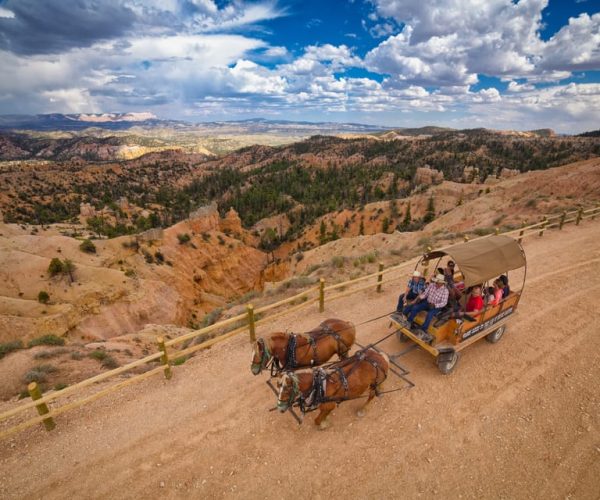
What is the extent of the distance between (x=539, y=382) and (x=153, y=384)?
871 cm

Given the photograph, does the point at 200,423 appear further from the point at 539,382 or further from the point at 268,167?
the point at 268,167

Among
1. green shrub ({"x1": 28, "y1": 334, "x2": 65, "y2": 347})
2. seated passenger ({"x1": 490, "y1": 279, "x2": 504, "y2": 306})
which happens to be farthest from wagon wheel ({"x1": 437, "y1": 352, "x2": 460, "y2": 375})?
green shrub ({"x1": 28, "y1": 334, "x2": 65, "y2": 347})

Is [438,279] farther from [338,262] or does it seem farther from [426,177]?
[426,177]

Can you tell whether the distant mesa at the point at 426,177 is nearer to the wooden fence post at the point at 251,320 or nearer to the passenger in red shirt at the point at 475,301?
the passenger in red shirt at the point at 475,301

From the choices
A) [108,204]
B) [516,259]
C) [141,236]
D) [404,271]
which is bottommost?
[108,204]

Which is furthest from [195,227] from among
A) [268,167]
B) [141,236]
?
[268,167]

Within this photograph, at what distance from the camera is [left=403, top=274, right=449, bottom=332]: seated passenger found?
6.91 m

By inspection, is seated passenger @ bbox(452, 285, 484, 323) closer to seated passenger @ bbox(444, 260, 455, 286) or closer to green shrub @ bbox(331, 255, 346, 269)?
seated passenger @ bbox(444, 260, 455, 286)

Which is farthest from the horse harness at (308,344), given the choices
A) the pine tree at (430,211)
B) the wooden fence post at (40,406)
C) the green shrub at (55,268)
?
the pine tree at (430,211)

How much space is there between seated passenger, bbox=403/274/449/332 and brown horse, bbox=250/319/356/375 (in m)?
1.65

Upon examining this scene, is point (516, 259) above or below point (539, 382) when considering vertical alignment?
above

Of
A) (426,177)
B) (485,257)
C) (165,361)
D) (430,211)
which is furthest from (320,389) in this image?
(426,177)

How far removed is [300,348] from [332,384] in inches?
39.2

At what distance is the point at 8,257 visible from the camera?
2773 cm
